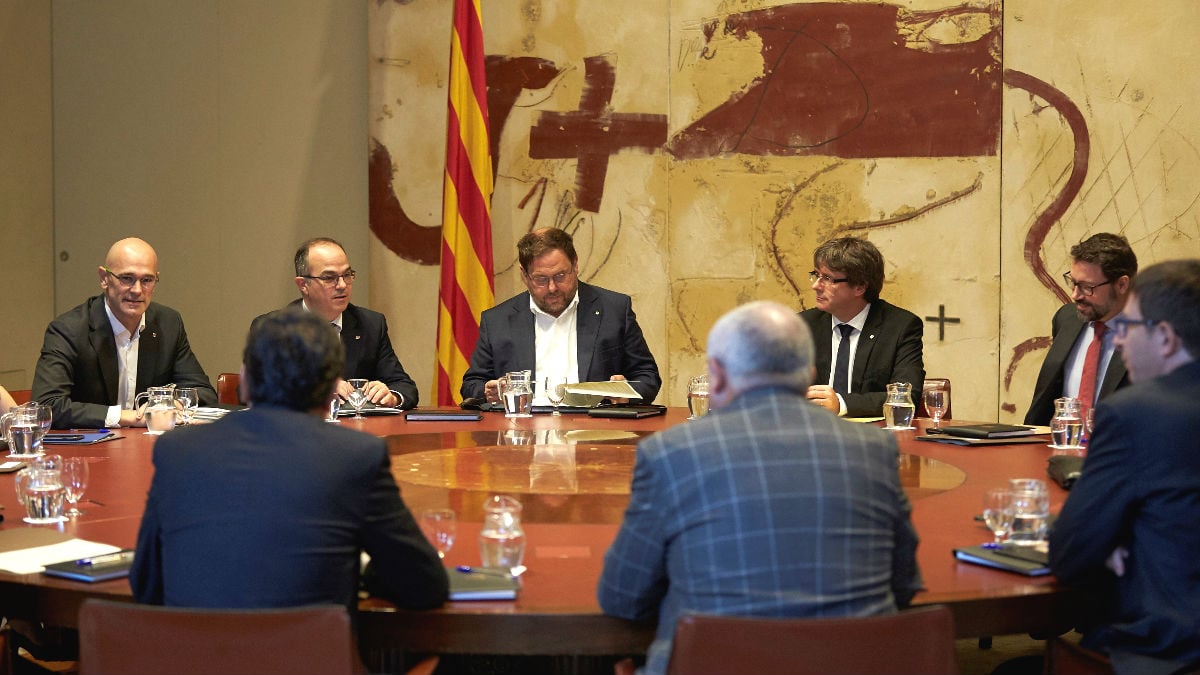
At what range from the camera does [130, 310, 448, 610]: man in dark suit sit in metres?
2.17

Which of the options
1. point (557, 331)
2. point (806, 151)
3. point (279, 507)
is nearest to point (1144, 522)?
point (279, 507)

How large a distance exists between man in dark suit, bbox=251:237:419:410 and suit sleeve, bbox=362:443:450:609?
2.86m

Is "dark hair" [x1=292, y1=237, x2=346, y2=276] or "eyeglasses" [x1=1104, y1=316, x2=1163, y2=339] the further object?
"dark hair" [x1=292, y1=237, x2=346, y2=276]

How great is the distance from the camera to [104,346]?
16.9ft

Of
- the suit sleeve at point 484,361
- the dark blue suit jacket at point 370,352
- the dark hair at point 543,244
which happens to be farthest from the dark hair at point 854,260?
the dark blue suit jacket at point 370,352

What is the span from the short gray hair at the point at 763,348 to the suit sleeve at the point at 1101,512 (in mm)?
669

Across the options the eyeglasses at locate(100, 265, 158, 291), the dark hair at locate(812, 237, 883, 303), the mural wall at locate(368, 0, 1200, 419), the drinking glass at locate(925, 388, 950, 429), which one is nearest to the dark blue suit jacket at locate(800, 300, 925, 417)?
the dark hair at locate(812, 237, 883, 303)

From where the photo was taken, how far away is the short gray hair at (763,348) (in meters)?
2.21

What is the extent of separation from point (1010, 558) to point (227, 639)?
5.05 ft

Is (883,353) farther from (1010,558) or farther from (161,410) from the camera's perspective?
(161,410)

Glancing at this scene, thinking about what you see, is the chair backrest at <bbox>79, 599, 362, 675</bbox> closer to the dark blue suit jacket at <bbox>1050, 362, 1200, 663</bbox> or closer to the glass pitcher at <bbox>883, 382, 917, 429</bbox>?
the dark blue suit jacket at <bbox>1050, 362, 1200, 663</bbox>

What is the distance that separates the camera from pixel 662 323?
274 inches

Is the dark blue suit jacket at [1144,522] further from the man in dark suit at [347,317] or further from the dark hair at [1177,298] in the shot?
the man in dark suit at [347,317]

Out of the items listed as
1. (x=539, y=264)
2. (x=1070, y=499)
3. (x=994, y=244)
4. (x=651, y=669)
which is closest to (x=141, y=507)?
(x=651, y=669)
